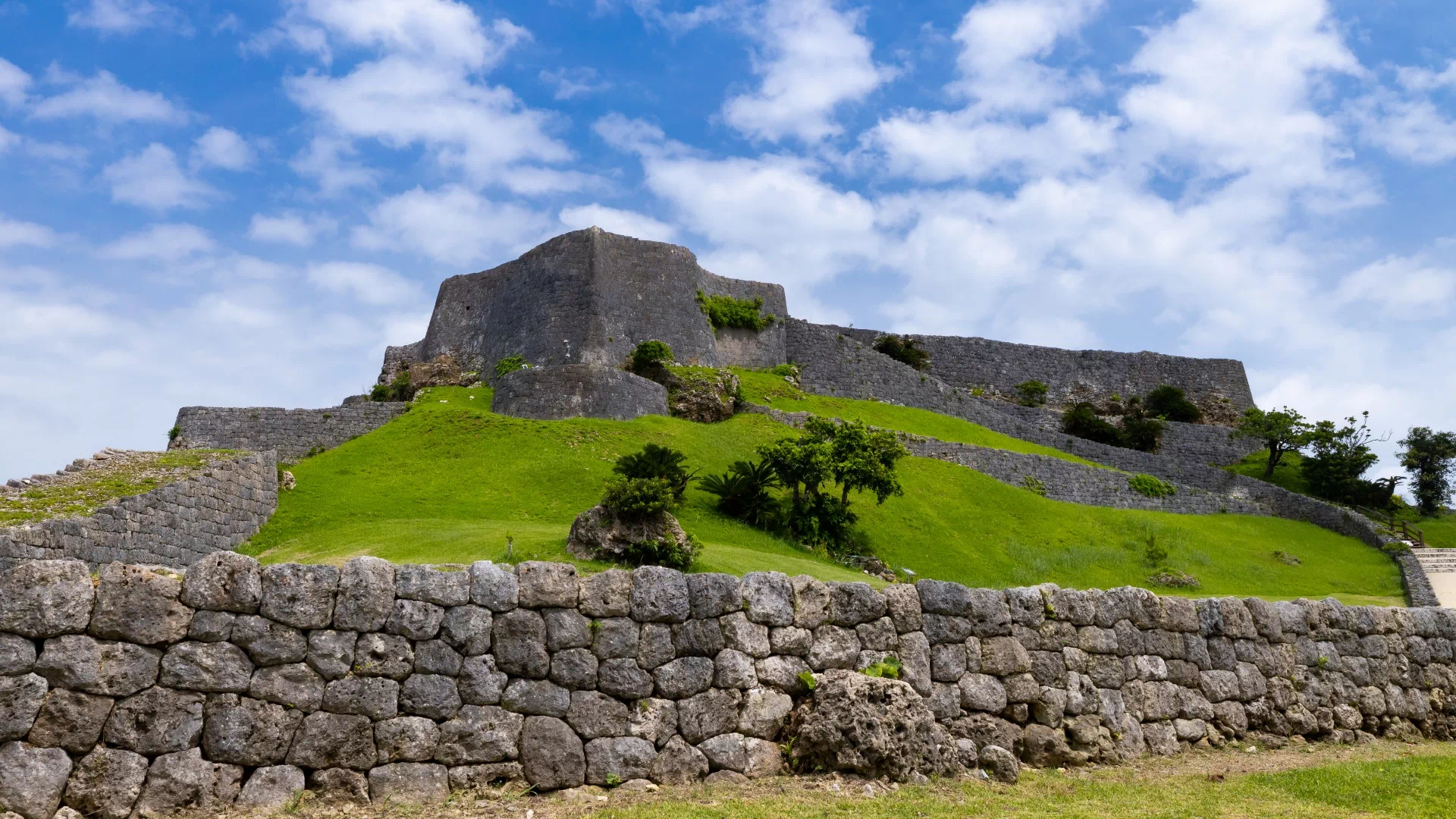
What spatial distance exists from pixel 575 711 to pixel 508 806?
3.13ft

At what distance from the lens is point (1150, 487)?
40719 mm

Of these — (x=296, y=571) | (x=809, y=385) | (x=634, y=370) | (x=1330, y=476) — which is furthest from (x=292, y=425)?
(x=1330, y=476)

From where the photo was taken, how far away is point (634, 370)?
41.2 meters

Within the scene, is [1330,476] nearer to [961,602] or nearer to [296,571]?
[961,602]

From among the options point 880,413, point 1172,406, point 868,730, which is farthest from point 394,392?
point 1172,406

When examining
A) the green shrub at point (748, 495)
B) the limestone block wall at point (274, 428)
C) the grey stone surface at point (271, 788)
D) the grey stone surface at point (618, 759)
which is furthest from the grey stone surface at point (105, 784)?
the limestone block wall at point (274, 428)

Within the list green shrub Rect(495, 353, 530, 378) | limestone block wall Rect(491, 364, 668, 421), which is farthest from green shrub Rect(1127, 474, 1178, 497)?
green shrub Rect(495, 353, 530, 378)

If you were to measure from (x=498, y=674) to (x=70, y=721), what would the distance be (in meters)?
3.09

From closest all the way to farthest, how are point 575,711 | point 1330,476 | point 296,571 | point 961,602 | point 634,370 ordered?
point 296,571 → point 575,711 → point 961,602 → point 634,370 → point 1330,476

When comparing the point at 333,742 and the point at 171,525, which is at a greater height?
the point at 171,525

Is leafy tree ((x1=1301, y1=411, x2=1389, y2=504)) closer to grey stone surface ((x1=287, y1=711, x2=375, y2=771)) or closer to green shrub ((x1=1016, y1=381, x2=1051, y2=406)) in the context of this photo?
green shrub ((x1=1016, y1=381, x2=1051, y2=406))

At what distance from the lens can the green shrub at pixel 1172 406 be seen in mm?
62375

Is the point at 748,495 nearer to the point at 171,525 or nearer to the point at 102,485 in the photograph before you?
the point at 171,525

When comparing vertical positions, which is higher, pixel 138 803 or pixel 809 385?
pixel 809 385
